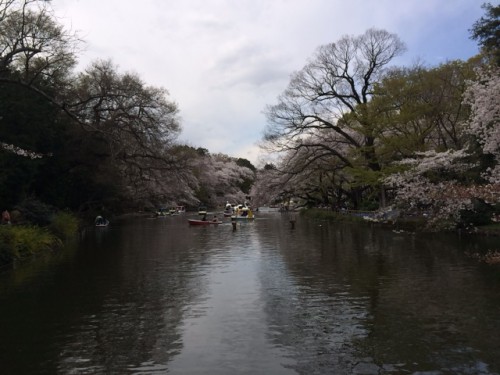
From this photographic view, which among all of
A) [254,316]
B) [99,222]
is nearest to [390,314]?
[254,316]

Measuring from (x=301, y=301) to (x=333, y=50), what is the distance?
3494 centimetres

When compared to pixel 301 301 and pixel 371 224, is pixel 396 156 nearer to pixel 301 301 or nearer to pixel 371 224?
pixel 371 224

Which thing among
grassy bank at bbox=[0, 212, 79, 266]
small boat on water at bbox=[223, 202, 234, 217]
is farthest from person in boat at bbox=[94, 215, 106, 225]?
small boat on water at bbox=[223, 202, 234, 217]

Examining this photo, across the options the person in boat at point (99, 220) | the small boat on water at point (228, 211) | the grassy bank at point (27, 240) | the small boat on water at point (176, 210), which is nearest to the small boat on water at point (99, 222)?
the person in boat at point (99, 220)

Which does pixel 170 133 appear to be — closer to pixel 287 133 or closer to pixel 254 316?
pixel 287 133

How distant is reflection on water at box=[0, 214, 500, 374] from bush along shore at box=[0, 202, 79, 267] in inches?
34.2

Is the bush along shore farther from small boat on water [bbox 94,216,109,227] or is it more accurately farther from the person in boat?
the person in boat

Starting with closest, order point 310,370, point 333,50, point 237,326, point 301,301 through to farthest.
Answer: point 310,370, point 237,326, point 301,301, point 333,50

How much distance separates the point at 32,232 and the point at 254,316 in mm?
14785

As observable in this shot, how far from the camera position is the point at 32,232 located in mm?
21188

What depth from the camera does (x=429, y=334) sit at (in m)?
8.58

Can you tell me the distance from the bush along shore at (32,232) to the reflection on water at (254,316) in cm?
87

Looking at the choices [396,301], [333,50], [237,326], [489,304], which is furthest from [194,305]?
[333,50]

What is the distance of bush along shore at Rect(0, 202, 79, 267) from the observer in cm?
1806
